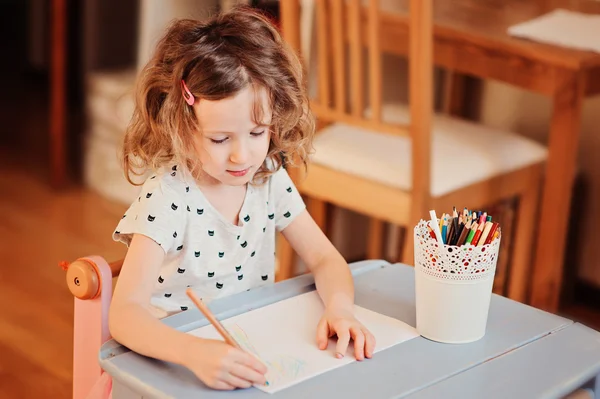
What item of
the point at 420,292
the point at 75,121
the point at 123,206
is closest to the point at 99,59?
the point at 75,121

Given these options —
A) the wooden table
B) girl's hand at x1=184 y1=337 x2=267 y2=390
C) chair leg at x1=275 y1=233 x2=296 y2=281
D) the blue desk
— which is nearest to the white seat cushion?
the wooden table

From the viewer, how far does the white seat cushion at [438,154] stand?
2100mm

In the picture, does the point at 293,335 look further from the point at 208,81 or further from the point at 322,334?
the point at 208,81

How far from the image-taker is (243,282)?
1405 millimetres

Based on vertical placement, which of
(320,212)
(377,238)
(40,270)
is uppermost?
(320,212)

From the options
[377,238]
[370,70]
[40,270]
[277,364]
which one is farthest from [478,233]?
[40,270]

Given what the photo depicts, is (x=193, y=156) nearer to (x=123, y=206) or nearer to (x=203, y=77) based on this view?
(x=203, y=77)

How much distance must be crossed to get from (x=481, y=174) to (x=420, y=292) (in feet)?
3.35

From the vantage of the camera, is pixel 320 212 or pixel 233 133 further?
pixel 320 212

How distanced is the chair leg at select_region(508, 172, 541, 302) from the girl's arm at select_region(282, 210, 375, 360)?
1031 mm

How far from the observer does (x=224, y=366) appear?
3.31 feet

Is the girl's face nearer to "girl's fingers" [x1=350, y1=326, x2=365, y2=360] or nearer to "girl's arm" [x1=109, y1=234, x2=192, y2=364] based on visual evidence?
"girl's arm" [x1=109, y1=234, x2=192, y2=364]

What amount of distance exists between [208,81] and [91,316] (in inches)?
12.9

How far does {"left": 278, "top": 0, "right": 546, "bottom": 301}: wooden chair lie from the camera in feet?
6.64
